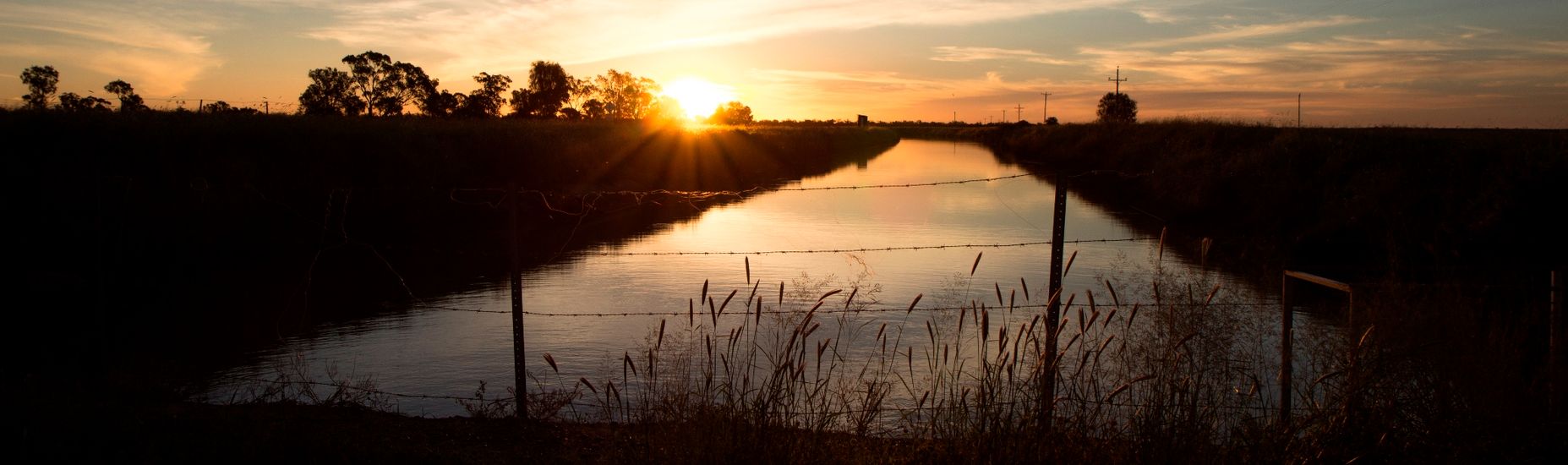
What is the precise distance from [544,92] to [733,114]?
47.5 meters

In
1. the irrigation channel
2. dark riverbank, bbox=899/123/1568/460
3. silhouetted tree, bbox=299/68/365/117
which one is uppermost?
silhouetted tree, bbox=299/68/365/117

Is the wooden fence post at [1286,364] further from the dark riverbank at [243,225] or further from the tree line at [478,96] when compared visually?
the tree line at [478,96]

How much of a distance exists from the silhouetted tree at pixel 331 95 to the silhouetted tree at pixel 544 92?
883 inches

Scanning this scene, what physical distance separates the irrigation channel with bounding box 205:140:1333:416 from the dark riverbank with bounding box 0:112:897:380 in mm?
994

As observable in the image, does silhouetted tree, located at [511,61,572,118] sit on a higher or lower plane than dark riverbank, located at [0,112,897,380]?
higher

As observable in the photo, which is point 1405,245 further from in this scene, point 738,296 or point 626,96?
point 626,96

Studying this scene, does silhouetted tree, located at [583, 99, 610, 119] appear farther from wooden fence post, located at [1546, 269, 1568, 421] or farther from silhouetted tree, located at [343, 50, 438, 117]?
wooden fence post, located at [1546, 269, 1568, 421]

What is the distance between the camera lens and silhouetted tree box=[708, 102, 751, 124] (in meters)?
120

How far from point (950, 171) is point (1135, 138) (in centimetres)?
864

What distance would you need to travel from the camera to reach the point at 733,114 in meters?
130

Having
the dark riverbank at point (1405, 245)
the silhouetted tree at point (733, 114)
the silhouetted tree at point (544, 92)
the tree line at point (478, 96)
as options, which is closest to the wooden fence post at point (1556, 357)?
the dark riverbank at point (1405, 245)

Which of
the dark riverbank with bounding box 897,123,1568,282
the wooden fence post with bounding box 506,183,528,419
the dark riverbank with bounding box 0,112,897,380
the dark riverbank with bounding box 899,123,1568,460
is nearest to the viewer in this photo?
the dark riverbank with bounding box 899,123,1568,460

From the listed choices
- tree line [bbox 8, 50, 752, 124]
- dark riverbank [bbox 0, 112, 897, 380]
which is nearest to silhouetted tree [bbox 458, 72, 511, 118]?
tree line [bbox 8, 50, 752, 124]

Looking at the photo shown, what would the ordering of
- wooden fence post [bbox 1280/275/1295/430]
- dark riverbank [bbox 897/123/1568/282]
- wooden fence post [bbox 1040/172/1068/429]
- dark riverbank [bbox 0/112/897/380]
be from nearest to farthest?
wooden fence post [bbox 1040/172/1068/429] → wooden fence post [bbox 1280/275/1295/430] → dark riverbank [bbox 0/112/897/380] → dark riverbank [bbox 897/123/1568/282]
